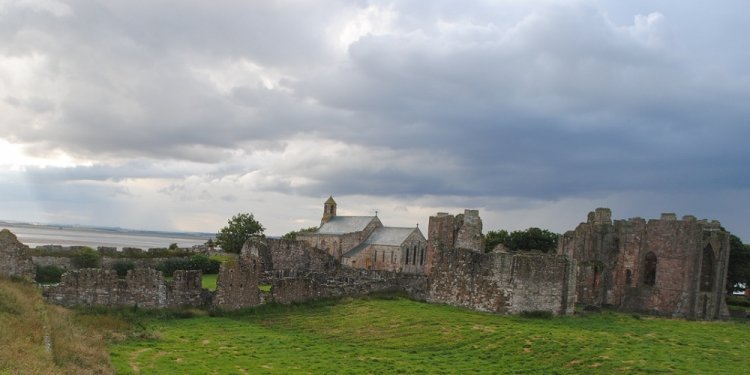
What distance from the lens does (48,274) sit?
43.7m

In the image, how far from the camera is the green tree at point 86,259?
157 ft

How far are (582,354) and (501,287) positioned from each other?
35.0 ft

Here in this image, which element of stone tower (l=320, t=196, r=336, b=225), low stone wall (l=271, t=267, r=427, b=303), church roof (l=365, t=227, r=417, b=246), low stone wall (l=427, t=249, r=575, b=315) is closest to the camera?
low stone wall (l=427, t=249, r=575, b=315)

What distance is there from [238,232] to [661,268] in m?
56.8

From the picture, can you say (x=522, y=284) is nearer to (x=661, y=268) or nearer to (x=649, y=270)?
(x=661, y=268)

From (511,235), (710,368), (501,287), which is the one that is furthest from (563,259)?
(511,235)

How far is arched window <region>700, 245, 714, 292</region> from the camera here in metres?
39.6

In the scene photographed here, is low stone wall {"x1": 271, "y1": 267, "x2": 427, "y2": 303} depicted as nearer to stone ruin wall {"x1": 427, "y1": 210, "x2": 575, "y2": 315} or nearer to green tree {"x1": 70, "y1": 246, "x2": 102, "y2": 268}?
stone ruin wall {"x1": 427, "y1": 210, "x2": 575, "y2": 315}

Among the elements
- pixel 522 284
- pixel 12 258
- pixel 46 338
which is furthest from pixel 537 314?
pixel 12 258

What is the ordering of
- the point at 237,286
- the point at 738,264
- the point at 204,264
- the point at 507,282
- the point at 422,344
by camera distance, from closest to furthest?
the point at 422,344 → the point at 237,286 → the point at 507,282 → the point at 204,264 → the point at 738,264

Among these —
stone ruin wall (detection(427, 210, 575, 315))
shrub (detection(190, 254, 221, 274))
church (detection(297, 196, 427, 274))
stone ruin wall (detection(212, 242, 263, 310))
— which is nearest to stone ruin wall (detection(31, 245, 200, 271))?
shrub (detection(190, 254, 221, 274))

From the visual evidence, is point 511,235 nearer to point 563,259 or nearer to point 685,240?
point 685,240

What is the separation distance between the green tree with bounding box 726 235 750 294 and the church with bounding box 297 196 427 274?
98.6 ft

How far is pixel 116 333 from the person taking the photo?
23188 mm
